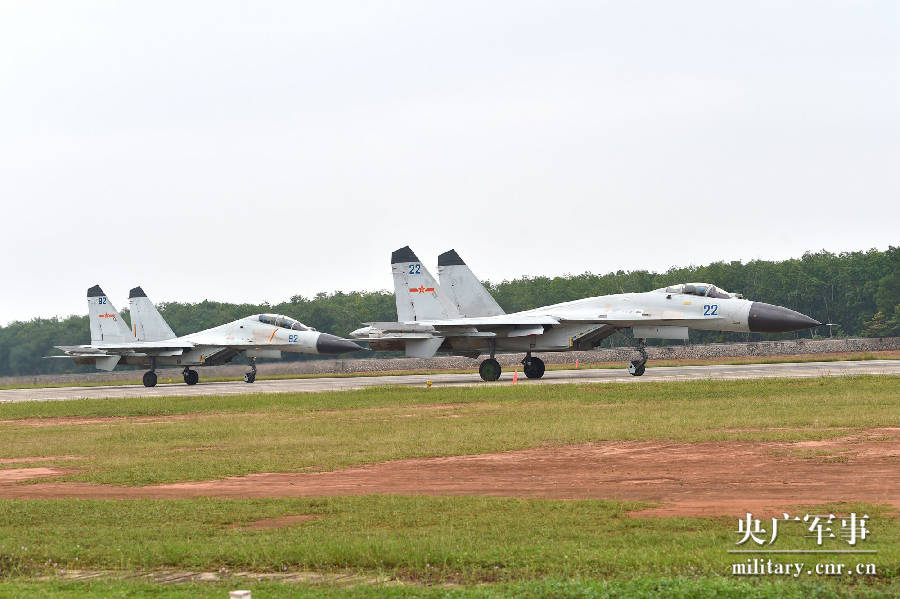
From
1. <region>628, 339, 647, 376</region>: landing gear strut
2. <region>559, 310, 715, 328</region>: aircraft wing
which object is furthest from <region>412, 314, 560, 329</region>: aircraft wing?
<region>628, 339, 647, 376</region>: landing gear strut

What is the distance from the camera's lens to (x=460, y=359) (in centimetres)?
6800

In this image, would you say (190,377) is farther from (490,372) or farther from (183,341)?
(490,372)

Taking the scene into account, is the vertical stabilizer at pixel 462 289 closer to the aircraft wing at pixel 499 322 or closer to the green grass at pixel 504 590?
the aircraft wing at pixel 499 322

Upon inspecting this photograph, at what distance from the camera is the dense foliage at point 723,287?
3263 inches

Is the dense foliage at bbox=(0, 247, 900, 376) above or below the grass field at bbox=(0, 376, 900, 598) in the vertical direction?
above

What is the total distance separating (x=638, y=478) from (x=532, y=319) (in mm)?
24509

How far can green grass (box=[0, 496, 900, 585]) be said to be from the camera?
8.65 metres

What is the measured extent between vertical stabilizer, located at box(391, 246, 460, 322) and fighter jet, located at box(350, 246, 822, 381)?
0.04 meters

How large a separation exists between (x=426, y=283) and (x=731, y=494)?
1162 inches

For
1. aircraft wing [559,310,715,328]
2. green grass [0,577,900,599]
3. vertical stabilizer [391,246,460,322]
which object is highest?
vertical stabilizer [391,246,460,322]

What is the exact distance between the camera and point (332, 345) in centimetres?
4588

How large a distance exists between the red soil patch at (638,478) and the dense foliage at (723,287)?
6420cm

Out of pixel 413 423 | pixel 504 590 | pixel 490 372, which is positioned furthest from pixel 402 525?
pixel 490 372

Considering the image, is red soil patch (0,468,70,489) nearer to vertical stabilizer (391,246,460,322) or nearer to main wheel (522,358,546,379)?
vertical stabilizer (391,246,460,322)
